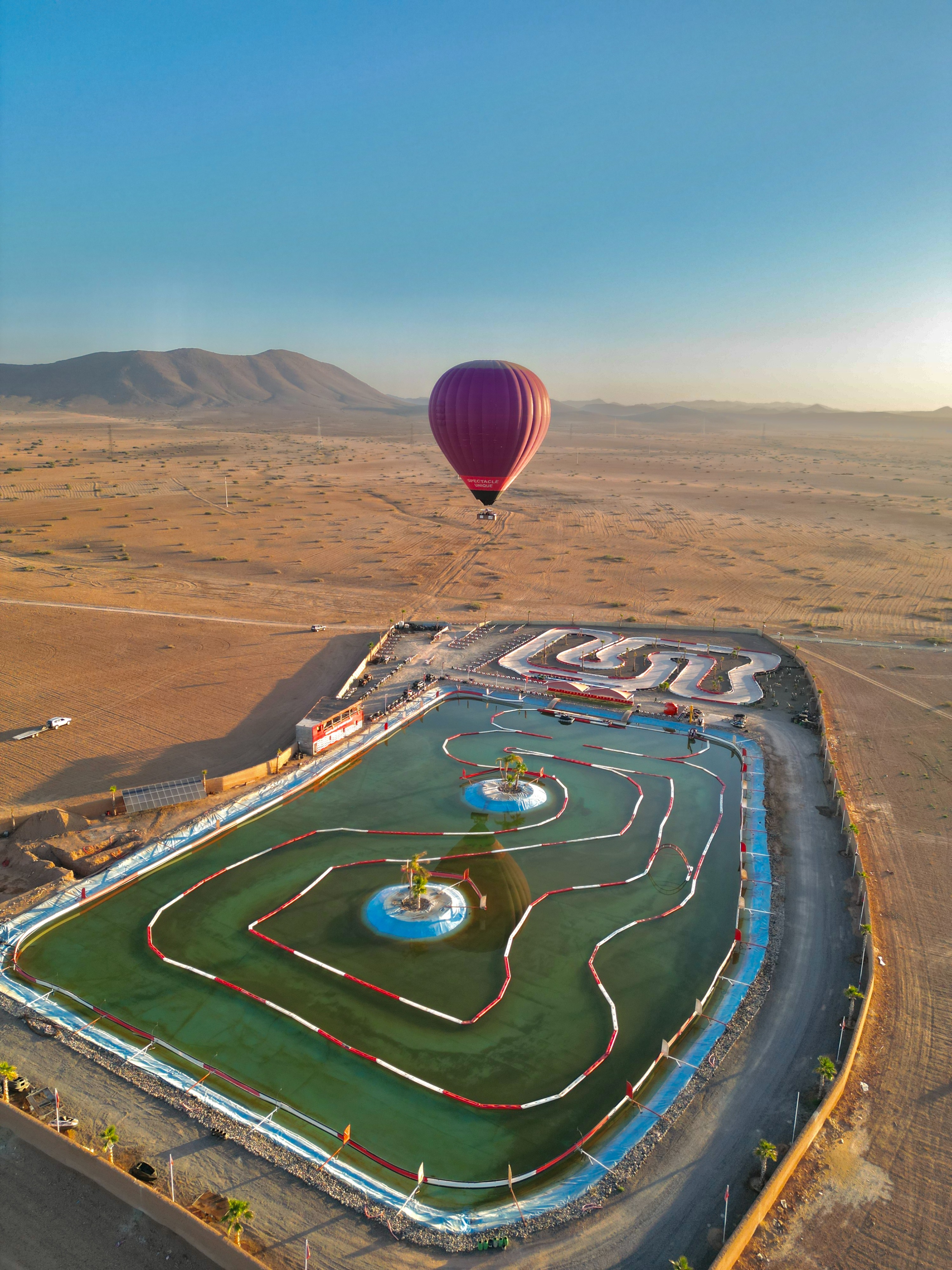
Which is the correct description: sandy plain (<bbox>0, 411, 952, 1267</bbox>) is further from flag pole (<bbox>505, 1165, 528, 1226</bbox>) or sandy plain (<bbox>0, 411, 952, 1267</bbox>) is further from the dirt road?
flag pole (<bbox>505, 1165, 528, 1226</bbox>)

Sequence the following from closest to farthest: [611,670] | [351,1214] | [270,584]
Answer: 1. [351,1214]
2. [611,670]
3. [270,584]

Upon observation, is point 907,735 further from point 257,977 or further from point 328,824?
point 257,977

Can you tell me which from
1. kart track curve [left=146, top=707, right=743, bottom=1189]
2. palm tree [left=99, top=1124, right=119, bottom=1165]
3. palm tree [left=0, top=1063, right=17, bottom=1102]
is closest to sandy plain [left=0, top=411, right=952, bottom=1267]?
kart track curve [left=146, top=707, right=743, bottom=1189]

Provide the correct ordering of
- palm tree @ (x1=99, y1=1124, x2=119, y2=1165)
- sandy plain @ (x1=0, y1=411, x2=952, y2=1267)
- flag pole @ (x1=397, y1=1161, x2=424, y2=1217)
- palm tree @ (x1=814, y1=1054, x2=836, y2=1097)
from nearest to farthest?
flag pole @ (x1=397, y1=1161, x2=424, y2=1217) → palm tree @ (x1=99, y1=1124, x2=119, y2=1165) → sandy plain @ (x1=0, y1=411, x2=952, y2=1267) → palm tree @ (x1=814, y1=1054, x2=836, y2=1097)

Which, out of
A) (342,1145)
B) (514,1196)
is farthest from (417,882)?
(514,1196)

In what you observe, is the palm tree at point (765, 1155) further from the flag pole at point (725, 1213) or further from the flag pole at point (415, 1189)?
the flag pole at point (415, 1189)

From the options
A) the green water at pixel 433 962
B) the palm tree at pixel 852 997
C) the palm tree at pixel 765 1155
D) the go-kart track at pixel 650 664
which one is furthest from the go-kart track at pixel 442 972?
the go-kart track at pixel 650 664

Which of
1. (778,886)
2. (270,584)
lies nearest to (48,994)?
(778,886)
